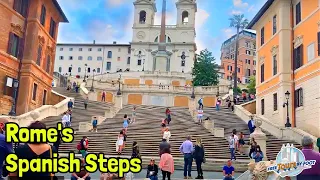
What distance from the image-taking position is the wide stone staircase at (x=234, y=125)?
2478 cm

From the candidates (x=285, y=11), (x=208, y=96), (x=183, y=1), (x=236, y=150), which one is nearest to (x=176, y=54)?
(x=183, y=1)

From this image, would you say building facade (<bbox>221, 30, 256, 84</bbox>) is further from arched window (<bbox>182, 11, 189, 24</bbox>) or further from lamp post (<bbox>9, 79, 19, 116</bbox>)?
lamp post (<bbox>9, 79, 19, 116</bbox>)

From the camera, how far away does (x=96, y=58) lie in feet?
370

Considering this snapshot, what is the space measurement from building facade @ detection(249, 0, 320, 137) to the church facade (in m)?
61.7

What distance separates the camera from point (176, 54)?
101688 mm

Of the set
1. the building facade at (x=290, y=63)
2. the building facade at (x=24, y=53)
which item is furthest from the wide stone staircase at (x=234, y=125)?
the building facade at (x=24, y=53)

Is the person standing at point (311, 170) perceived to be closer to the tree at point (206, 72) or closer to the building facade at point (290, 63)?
the building facade at point (290, 63)

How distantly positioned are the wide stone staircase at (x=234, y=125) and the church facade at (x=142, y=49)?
2301 inches

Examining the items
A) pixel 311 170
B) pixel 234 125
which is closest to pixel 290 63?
pixel 234 125

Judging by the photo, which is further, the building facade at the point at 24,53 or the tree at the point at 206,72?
the tree at the point at 206,72

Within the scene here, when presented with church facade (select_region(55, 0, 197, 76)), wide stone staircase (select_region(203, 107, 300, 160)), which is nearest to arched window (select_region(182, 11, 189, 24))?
church facade (select_region(55, 0, 197, 76))

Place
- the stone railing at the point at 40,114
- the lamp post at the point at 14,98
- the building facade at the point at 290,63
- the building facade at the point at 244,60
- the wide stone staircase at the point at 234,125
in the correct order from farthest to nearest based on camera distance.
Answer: the building facade at the point at 244,60, the lamp post at the point at 14,98, the stone railing at the point at 40,114, the building facade at the point at 290,63, the wide stone staircase at the point at 234,125

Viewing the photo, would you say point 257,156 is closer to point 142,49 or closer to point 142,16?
point 142,49

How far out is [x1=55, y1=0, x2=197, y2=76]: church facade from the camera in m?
101
